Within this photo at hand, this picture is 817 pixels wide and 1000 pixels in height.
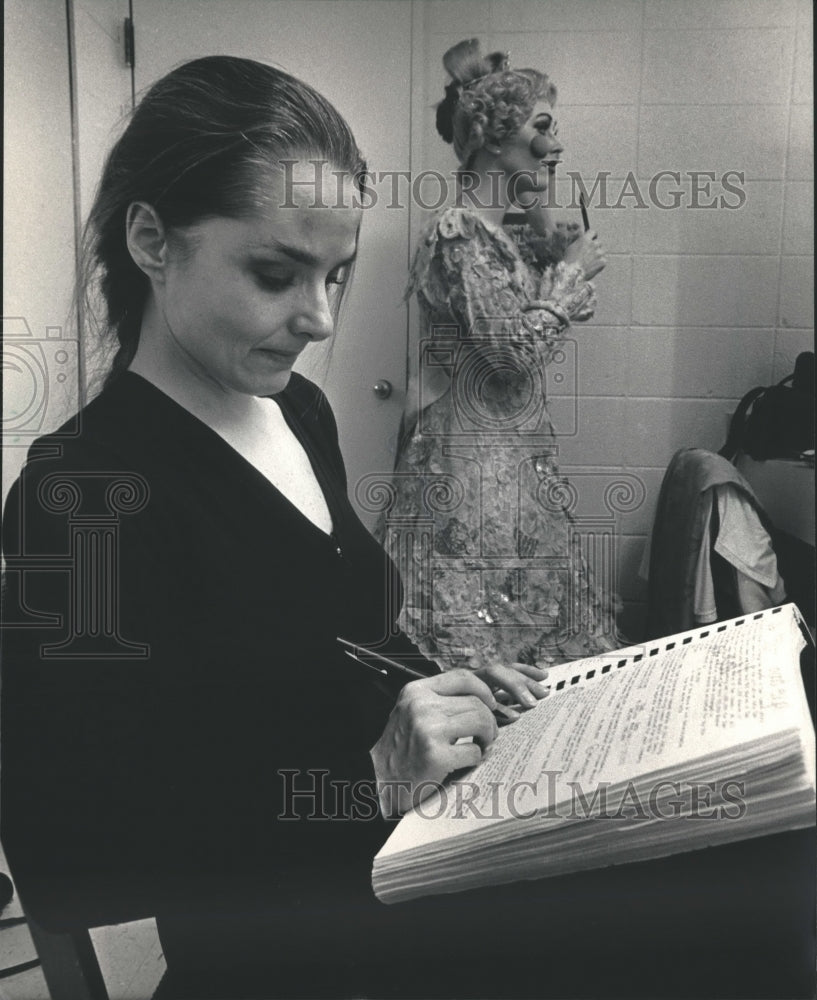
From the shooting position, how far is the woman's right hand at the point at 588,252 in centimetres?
66

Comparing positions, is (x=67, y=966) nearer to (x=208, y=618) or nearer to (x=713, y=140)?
(x=208, y=618)

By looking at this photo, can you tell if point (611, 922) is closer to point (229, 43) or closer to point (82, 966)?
point (82, 966)

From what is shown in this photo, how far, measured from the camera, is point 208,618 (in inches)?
18.9

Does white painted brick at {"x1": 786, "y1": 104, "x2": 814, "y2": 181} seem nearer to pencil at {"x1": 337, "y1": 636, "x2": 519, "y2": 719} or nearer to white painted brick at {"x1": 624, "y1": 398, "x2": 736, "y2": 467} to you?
white painted brick at {"x1": 624, "y1": 398, "x2": 736, "y2": 467}

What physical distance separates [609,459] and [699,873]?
0.35 metres

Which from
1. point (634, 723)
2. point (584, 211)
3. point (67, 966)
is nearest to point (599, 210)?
point (584, 211)

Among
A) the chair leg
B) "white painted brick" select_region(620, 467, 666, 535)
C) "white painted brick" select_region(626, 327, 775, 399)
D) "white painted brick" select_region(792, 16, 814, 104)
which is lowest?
the chair leg

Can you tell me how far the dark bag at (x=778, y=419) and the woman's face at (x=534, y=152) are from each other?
0.26m

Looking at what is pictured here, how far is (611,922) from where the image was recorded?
470 mm

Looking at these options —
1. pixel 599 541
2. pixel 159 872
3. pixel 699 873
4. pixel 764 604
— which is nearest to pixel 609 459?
pixel 599 541

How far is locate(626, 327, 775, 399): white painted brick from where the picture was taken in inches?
25.4

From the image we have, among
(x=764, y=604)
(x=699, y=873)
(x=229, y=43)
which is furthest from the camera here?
(x=764, y=604)
